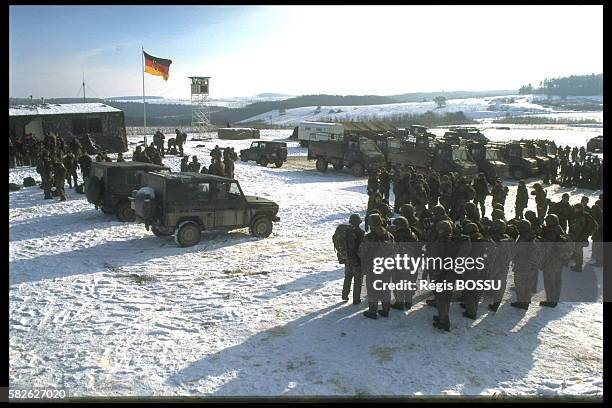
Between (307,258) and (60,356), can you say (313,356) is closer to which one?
(60,356)

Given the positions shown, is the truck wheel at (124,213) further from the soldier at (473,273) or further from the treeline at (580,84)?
the treeline at (580,84)

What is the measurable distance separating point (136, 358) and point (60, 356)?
32.5 inches

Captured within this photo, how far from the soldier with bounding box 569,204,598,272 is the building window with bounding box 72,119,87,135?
21.3 m

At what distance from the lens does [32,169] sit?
9367mm

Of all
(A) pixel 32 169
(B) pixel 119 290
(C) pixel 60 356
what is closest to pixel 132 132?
(A) pixel 32 169

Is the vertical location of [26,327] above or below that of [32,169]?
below

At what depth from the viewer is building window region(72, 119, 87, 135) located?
23.9m

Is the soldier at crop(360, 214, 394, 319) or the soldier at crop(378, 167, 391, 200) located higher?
the soldier at crop(378, 167, 391, 200)

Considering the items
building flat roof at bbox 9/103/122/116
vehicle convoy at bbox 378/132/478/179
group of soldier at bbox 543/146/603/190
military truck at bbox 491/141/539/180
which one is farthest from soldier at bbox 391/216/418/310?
building flat roof at bbox 9/103/122/116

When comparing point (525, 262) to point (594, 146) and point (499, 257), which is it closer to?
point (499, 257)

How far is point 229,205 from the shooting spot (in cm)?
1145

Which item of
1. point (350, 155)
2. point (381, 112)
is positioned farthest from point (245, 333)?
point (381, 112)

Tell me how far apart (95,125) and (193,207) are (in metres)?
15.8

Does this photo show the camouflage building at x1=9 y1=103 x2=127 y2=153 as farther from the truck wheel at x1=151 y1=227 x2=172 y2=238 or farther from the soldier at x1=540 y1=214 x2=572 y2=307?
the soldier at x1=540 y1=214 x2=572 y2=307
